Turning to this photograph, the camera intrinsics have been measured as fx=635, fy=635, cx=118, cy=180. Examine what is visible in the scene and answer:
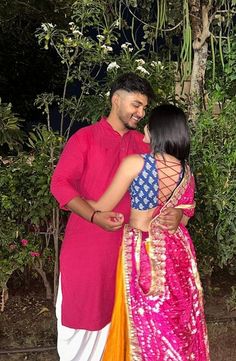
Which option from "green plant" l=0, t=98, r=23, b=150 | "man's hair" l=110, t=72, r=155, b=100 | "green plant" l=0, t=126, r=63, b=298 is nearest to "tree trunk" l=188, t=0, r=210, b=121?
"green plant" l=0, t=126, r=63, b=298

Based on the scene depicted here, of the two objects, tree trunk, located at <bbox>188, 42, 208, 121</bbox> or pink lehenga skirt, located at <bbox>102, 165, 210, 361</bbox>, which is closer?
pink lehenga skirt, located at <bbox>102, 165, 210, 361</bbox>

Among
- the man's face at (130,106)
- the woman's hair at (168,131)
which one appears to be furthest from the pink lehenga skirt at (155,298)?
the man's face at (130,106)

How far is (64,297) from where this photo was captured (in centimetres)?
296

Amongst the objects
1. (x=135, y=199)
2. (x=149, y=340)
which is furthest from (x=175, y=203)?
(x=149, y=340)

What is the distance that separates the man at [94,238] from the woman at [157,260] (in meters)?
0.12

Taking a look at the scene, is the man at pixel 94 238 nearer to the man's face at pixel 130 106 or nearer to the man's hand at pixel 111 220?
the man's face at pixel 130 106

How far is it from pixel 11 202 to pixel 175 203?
5.42 feet

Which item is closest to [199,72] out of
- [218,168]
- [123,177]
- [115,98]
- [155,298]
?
[218,168]

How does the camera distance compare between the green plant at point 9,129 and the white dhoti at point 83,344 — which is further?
the green plant at point 9,129

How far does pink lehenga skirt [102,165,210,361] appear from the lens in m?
2.71

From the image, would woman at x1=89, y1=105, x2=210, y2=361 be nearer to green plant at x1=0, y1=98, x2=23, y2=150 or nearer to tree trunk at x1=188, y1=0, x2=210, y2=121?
green plant at x1=0, y1=98, x2=23, y2=150

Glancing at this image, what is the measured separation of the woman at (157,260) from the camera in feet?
8.46

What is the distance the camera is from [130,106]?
286 cm

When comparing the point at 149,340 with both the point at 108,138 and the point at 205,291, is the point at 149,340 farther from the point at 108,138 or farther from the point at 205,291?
the point at 205,291
